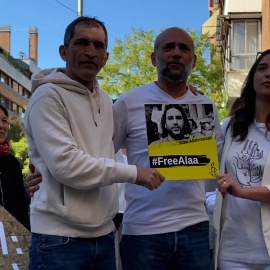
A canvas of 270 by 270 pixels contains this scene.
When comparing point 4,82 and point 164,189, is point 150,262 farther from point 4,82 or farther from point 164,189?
point 4,82

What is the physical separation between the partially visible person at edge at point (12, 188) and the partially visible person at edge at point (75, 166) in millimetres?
2087

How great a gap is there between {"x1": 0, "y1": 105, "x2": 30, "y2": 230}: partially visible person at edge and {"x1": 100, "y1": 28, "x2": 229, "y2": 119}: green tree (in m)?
18.5

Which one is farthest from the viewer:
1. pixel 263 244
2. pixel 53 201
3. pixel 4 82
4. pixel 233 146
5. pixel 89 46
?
pixel 4 82

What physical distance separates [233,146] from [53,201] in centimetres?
119

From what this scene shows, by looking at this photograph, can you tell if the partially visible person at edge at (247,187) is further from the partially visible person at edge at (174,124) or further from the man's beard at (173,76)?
the man's beard at (173,76)

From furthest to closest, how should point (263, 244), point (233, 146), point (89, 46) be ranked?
point (233, 146) → point (263, 244) → point (89, 46)

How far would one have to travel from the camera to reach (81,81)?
2809 millimetres

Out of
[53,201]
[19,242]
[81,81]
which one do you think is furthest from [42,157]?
[19,242]

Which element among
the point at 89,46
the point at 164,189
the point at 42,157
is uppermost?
the point at 89,46

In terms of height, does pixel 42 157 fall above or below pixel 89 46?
below

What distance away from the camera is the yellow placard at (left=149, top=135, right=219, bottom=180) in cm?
297

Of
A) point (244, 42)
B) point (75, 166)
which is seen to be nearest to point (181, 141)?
point (75, 166)

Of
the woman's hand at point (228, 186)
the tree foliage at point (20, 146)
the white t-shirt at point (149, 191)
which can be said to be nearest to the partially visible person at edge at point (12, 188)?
the white t-shirt at point (149, 191)

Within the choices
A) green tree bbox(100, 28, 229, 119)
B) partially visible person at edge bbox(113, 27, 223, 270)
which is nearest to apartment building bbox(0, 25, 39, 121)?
green tree bbox(100, 28, 229, 119)
